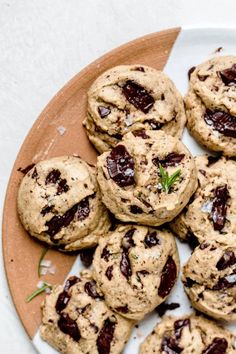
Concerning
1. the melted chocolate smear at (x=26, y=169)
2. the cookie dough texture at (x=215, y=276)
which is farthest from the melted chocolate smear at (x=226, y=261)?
the melted chocolate smear at (x=26, y=169)

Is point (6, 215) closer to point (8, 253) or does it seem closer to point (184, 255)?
point (8, 253)

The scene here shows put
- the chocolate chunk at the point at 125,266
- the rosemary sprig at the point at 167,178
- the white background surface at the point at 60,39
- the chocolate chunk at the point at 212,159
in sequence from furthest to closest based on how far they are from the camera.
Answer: the white background surface at the point at 60,39 → the chocolate chunk at the point at 212,159 → the chocolate chunk at the point at 125,266 → the rosemary sprig at the point at 167,178

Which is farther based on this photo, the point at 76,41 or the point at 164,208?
the point at 76,41

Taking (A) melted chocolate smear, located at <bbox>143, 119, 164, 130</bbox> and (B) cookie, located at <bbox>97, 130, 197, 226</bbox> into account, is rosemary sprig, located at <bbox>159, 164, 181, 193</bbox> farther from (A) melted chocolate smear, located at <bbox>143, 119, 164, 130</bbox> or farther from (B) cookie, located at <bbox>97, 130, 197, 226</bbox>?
(A) melted chocolate smear, located at <bbox>143, 119, 164, 130</bbox>

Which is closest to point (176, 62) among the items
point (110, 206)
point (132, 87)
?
point (132, 87)

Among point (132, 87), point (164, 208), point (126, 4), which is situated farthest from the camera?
point (126, 4)

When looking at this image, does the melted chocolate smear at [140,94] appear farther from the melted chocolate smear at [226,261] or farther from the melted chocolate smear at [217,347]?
the melted chocolate smear at [217,347]

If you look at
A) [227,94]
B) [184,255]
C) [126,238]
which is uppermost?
[227,94]

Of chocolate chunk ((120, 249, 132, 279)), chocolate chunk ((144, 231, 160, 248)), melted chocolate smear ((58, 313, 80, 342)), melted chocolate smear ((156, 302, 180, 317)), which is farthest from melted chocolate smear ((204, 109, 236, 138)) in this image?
melted chocolate smear ((58, 313, 80, 342))

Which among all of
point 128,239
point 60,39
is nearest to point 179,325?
point 128,239
